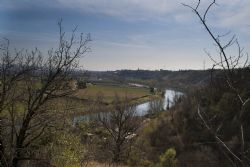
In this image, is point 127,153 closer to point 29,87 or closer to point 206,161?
point 206,161

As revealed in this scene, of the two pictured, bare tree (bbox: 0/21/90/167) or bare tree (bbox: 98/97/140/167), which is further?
bare tree (bbox: 98/97/140/167)

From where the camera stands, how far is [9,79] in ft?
52.3

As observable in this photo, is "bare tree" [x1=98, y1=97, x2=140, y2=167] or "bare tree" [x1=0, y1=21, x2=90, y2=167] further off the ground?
"bare tree" [x1=0, y1=21, x2=90, y2=167]

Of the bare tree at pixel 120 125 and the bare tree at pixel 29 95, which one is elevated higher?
the bare tree at pixel 29 95

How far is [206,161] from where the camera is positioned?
175ft

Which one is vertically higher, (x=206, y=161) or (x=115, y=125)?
(x=115, y=125)

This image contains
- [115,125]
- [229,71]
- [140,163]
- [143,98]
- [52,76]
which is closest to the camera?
[229,71]

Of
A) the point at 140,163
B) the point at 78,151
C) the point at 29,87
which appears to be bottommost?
the point at 140,163

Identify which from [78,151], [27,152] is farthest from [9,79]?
[78,151]

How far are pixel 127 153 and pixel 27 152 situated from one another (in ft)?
80.0

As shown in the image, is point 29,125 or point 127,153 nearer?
point 29,125

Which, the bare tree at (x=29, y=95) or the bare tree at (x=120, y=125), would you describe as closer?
the bare tree at (x=29, y=95)

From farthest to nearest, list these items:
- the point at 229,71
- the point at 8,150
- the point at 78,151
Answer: the point at 78,151 < the point at 8,150 < the point at 229,71

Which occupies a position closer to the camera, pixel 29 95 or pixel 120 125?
pixel 29 95
